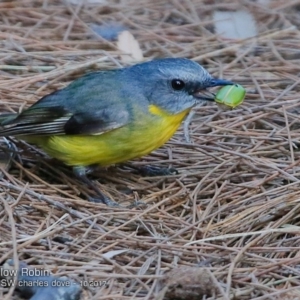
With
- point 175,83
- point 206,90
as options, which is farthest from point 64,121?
point 206,90

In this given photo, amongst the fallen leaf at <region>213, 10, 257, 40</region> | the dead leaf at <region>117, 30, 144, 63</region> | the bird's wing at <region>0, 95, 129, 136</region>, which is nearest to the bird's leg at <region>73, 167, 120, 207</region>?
the bird's wing at <region>0, 95, 129, 136</region>

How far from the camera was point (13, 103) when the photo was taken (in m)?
5.62

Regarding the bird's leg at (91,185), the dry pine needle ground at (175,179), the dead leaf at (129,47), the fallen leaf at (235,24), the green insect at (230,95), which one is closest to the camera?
the dry pine needle ground at (175,179)

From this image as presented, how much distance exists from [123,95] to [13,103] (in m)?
1.07

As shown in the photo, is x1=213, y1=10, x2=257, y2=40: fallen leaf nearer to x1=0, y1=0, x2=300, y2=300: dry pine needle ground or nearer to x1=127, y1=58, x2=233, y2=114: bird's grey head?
x1=0, y1=0, x2=300, y2=300: dry pine needle ground

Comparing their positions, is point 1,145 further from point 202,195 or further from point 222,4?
point 222,4

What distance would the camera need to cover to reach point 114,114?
4.84 m

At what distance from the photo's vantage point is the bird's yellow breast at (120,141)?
4805 millimetres

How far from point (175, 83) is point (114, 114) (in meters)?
0.44

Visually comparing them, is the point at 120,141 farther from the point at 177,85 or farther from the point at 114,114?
the point at 177,85

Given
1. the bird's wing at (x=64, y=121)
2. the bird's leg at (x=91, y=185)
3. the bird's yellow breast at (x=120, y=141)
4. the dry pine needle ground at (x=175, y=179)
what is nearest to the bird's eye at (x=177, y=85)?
the bird's yellow breast at (x=120, y=141)

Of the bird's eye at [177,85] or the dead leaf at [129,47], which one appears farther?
the dead leaf at [129,47]

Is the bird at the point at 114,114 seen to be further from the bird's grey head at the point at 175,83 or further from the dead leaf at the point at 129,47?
the dead leaf at the point at 129,47

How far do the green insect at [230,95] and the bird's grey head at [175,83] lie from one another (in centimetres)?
9
